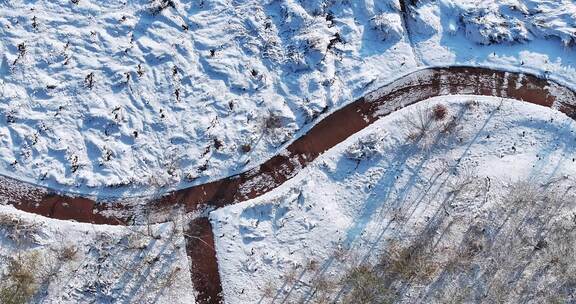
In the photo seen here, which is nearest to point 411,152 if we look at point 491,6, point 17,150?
point 491,6

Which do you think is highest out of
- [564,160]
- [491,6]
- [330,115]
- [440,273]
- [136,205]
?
[491,6]

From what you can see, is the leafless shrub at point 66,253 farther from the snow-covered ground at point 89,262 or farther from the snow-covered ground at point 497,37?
the snow-covered ground at point 497,37

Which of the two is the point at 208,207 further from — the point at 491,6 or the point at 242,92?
the point at 491,6

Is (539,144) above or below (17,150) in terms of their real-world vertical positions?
above

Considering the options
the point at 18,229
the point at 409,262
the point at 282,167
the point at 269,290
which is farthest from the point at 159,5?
the point at 409,262

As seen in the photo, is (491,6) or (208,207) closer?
(208,207)

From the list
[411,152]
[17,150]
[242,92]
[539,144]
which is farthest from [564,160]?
[17,150]
